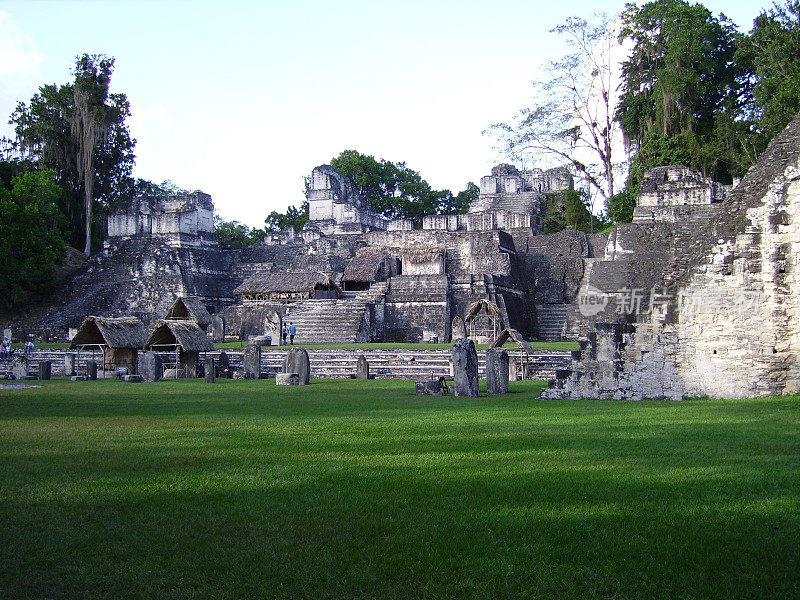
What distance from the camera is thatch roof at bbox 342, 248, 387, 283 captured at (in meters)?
32.5

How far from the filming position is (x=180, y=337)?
19.2 metres

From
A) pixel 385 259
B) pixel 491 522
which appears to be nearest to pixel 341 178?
pixel 385 259

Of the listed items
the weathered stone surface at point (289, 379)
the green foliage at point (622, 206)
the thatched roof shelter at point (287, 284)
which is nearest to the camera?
the weathered stone surface at point (289, 379)

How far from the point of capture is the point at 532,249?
35.4 m

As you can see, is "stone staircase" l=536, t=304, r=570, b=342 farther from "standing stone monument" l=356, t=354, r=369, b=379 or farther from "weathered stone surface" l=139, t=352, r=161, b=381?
"weathered stone surface" l=139, t=352, r=161, b=381

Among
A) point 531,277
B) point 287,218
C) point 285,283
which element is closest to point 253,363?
point 285,283

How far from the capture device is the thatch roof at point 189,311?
2289 centimetres

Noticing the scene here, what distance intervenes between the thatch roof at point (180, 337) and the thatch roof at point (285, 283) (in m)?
11.5

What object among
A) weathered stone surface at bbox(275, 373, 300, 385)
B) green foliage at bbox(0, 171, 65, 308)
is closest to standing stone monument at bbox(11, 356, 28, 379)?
weathered stone surface at bbox(275, 373, 300, 385)

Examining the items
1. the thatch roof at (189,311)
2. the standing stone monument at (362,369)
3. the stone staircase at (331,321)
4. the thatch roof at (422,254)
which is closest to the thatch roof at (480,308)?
the stone staircase at (331,321)

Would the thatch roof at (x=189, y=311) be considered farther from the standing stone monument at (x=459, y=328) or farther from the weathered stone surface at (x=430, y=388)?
the weathered stone surface at (x=430, y=388)

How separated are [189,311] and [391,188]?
113 feet

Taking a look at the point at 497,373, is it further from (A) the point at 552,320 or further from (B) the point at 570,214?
(B) the point at 570,214

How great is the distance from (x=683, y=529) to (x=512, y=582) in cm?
133
